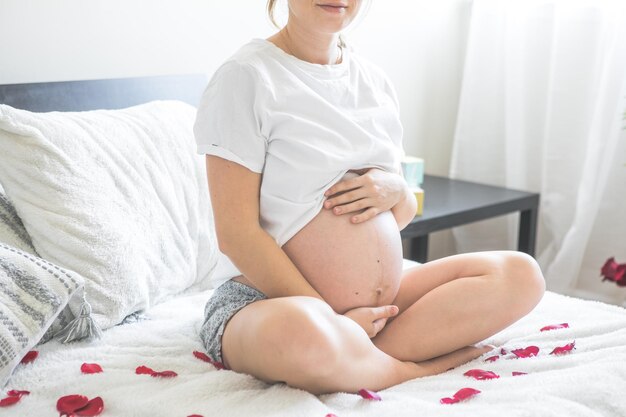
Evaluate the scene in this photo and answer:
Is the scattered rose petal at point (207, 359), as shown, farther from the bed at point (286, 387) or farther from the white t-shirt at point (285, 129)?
the white t-shirt at point (285, 129)

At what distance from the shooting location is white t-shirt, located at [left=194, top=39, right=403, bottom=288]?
4.24 feet

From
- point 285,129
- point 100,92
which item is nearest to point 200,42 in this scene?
point 100,92

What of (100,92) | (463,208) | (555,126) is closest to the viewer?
(100,92)

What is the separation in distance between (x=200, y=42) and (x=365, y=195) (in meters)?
0.93

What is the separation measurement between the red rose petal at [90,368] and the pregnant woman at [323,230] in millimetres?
176

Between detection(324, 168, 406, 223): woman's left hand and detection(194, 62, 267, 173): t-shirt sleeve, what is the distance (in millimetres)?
135

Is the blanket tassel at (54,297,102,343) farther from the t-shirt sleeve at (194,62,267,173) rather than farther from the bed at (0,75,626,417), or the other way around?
the t-shirt sleeve at (194,62,267,173)

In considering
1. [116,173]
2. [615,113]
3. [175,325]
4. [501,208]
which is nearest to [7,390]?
[175,325]

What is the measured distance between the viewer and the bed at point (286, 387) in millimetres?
1105

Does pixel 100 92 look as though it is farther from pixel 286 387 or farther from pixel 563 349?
pixel 563 349

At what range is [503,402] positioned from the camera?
1.13 metres

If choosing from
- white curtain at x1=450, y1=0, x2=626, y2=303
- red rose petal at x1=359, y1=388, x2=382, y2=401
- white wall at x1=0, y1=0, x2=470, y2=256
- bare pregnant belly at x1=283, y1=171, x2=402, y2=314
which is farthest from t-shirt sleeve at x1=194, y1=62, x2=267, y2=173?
white curtain at x1=450, y1=0, x2=626, y2=303

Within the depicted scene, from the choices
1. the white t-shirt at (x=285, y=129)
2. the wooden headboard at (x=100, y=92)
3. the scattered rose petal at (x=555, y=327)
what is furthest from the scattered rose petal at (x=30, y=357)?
the scattered rose petal at (x=555, y=327)

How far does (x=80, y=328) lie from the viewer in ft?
4.36
